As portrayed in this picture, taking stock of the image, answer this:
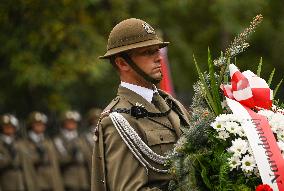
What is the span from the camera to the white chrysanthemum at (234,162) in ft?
15.5

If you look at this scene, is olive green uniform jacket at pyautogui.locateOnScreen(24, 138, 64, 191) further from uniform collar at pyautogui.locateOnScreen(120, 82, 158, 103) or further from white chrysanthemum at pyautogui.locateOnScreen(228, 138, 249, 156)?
white chrysanthemum at pyautogui.locateOnScreen(228, 138, 249, 156)

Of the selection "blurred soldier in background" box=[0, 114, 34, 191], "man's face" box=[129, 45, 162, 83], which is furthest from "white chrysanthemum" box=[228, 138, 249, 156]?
"blurred soldier in background" box=[0, 114, 34, 191]

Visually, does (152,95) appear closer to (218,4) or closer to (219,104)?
(219,104)

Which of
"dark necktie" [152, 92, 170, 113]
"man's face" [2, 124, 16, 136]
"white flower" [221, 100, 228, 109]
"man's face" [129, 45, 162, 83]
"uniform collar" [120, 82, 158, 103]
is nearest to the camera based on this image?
"white flower" [221, 100, 228, 109]

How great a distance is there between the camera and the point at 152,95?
5.59m

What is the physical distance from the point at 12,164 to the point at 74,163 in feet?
4.69

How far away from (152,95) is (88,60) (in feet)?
32.3

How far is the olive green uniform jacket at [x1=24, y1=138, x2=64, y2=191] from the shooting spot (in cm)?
1559

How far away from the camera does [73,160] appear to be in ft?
53.7

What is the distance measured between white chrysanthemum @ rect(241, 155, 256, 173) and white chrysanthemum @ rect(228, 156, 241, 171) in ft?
0.09

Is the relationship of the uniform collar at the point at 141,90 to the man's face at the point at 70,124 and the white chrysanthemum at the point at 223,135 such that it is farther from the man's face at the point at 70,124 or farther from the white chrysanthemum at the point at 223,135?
the man's face at the point at 70,124

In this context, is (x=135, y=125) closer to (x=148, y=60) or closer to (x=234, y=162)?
(x=148, y=60)

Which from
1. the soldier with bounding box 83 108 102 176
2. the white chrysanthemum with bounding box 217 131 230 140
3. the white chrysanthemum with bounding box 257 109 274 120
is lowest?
the soldier with bounding box 83 108 102 176

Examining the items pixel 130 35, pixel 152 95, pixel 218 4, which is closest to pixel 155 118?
pixel 152 95
